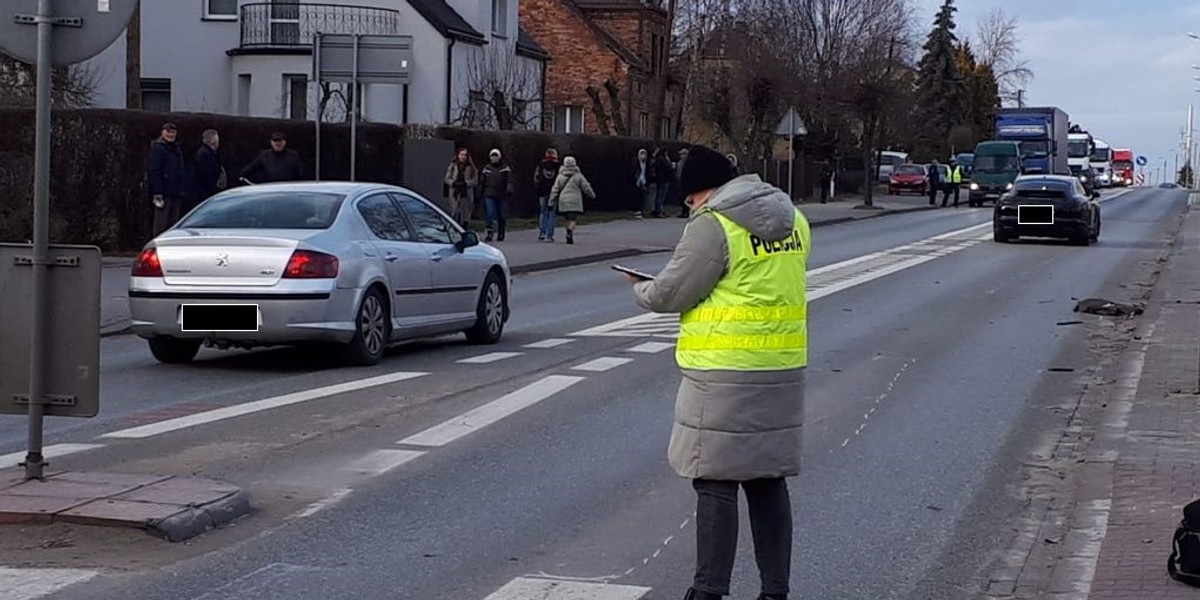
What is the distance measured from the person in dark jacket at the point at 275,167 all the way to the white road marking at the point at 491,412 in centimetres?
1002

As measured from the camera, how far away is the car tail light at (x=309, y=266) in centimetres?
1284

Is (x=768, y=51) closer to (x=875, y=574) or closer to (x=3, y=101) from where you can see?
(x=3, y=101)

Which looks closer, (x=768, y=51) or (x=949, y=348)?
(x=949, y=348)

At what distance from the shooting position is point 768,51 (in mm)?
60906

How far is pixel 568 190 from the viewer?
3067cm

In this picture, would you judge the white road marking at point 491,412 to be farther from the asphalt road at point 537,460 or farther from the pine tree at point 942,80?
the pine tree at point 942,80

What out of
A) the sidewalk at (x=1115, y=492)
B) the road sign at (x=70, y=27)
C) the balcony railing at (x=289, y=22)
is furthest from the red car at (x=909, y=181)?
the road sign at (x=70, y=27)

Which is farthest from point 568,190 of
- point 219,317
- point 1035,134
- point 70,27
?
point 1035,134

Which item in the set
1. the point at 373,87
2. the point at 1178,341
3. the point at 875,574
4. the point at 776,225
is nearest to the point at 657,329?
the point at 1178,341

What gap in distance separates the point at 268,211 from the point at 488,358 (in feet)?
7.01

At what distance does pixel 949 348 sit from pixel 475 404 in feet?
19.1

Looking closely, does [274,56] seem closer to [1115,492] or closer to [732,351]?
[1115,492]

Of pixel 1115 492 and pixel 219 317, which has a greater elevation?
pixel 219 317

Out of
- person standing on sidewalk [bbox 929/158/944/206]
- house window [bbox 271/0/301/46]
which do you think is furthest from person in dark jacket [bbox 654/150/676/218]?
person standing on sidewalk [bbox 929/158/944/206]
